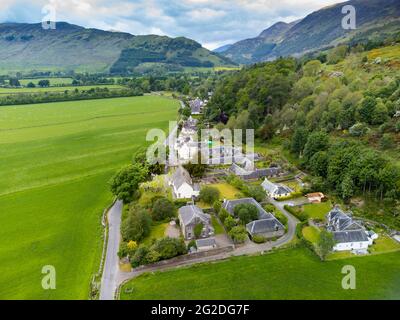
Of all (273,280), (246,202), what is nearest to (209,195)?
(246,202)

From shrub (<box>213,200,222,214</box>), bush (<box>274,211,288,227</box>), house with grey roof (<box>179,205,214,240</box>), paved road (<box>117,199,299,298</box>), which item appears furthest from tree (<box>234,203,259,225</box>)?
house with grey roof (<box>179,205,214,240</box>)

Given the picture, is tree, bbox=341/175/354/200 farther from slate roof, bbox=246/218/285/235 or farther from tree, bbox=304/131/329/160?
tree, bbox=304/131/329/160

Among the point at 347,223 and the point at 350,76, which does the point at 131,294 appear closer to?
the point at 347,223

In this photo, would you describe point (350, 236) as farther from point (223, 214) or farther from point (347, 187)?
point (223, 214)

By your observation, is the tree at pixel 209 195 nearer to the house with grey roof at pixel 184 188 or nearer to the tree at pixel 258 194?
the house with grey roof at pixel 184 188

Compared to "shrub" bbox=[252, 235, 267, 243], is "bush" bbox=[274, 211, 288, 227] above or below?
above

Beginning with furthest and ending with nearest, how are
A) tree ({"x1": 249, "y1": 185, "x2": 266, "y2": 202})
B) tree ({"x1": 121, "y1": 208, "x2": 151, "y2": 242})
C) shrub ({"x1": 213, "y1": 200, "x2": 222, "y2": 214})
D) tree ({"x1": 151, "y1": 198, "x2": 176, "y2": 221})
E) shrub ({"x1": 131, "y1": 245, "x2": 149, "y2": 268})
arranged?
tree ({"x1": 249, "y1": 185, "x2": 266, "y2": 202}), shrub ({"x1": 213, "y1": 200, "x2": 222, "y2": 214}), tree ({"x1": 151, "y1": 198, "x2": 176, "y2": 221}), tree ({"x1": 121, "y1": 208, "x2": 151, "y2": 242}), shrub ({"x1": 131, "y1": 245, "x2": 149, "y2": 268})

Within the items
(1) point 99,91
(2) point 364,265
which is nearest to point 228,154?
(2) point 364,265
